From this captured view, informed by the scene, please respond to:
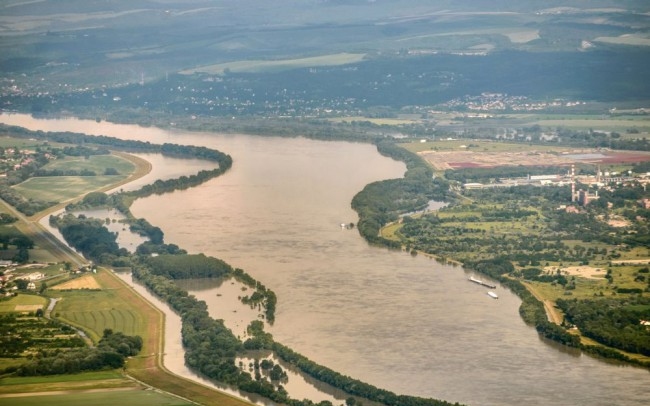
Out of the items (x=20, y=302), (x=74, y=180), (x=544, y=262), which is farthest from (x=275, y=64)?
(x=20, y=302)

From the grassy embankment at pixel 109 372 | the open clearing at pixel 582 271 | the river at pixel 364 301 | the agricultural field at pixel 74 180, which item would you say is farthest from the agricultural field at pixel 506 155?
the grassy embankment at pixel 109 372

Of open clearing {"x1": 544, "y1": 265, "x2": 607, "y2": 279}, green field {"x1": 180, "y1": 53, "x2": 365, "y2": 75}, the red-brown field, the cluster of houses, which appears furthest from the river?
green field {"x1": 180, "y1": 53, "x2": 365, "y2": 75}

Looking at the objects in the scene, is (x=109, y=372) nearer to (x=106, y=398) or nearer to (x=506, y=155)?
(x=106, y=398)

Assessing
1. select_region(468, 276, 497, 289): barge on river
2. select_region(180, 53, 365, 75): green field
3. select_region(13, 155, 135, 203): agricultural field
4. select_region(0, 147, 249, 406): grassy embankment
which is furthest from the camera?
select_region(180, 53, 365, 75): green field

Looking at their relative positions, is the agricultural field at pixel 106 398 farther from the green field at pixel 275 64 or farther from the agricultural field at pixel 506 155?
the green field at pixel 275 64

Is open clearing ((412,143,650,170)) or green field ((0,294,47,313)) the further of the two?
open clearing ((412,143,650,170))

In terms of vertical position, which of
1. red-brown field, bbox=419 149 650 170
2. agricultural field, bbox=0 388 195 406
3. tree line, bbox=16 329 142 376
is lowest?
agricultural field, bbox=0 388 195 406

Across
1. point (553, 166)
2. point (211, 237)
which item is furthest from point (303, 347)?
point (553, 166)

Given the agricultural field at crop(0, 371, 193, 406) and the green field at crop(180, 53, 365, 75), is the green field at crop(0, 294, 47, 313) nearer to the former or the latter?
the agricultural field at crop(0, 371, 193, 406)
